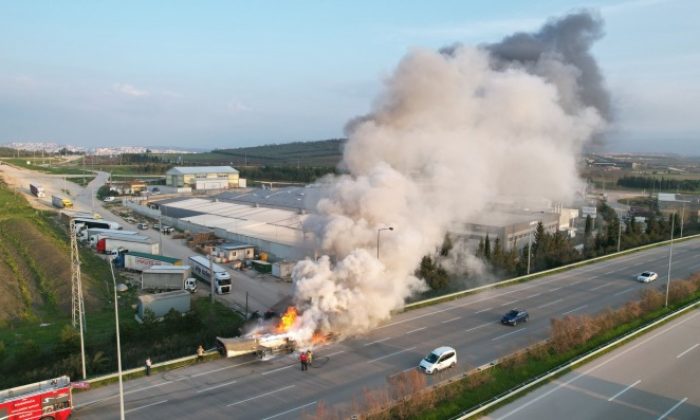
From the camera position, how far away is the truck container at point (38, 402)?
16.4m

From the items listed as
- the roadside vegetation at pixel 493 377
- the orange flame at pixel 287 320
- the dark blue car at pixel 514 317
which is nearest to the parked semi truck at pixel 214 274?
the orange flame at pixel 287 320

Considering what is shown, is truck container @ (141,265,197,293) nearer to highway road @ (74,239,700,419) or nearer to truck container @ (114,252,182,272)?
truck container @ (114,252,182,272)

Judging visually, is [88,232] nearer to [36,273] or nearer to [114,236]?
[114,236]

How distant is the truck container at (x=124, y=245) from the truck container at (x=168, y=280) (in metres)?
10.6

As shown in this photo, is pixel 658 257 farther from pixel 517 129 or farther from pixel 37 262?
pixel 37 262

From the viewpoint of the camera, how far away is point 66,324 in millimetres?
26969

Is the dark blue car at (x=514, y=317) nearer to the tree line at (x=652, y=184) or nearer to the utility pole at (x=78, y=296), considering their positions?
the utility pole at (x=78, y=296)

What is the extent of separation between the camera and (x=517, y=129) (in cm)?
2988

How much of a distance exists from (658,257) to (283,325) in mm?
40487

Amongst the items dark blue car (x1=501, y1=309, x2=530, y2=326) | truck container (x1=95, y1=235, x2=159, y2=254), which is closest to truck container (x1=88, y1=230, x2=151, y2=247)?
truck container (x1=95, y1=235, x2=159, y2=254)

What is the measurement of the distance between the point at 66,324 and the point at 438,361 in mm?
20215

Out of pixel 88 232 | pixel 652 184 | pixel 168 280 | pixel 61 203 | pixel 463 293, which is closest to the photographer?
pixel 463 293

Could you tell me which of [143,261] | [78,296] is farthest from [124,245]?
[78,296]

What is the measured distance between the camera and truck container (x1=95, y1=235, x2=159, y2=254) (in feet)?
146
